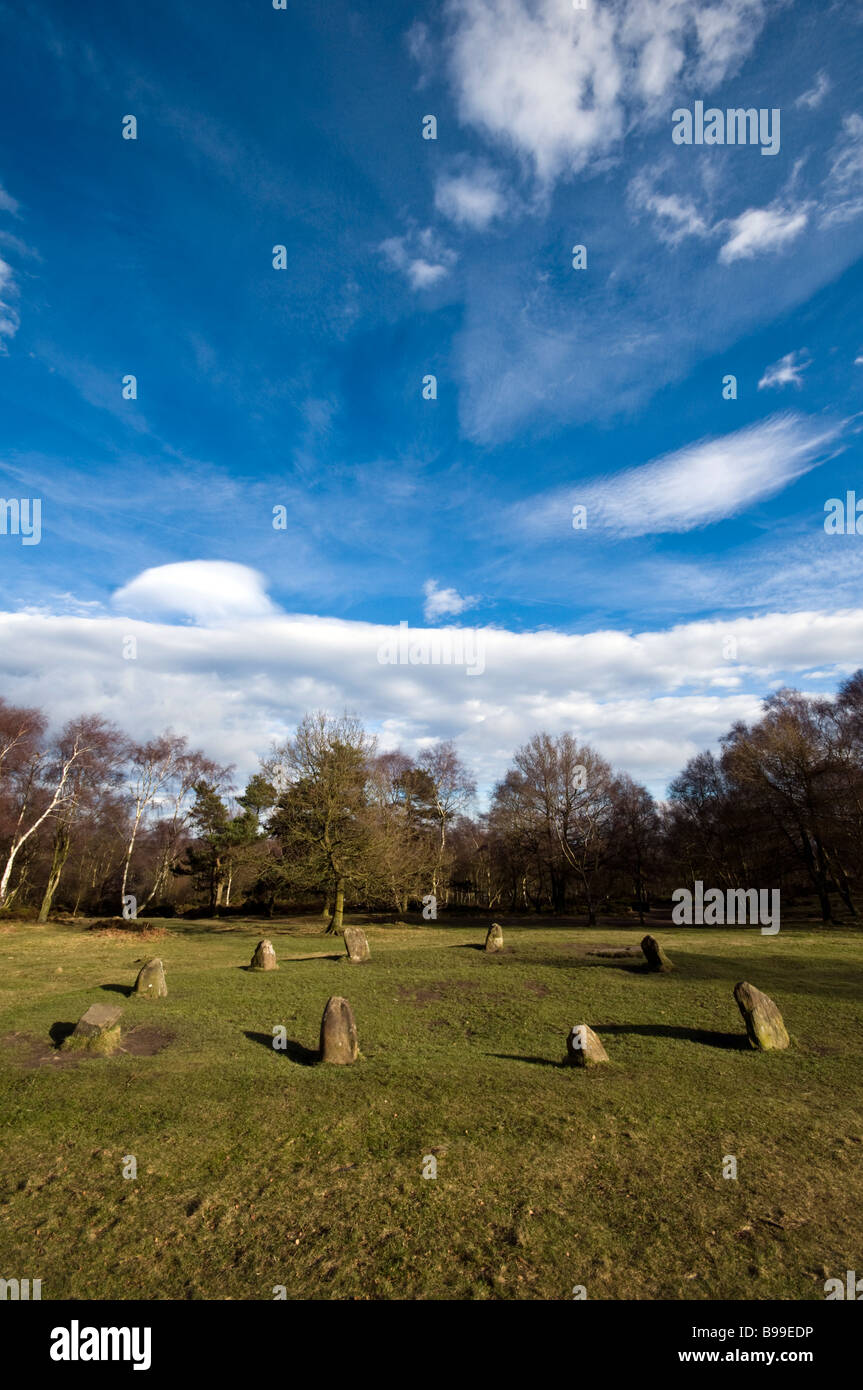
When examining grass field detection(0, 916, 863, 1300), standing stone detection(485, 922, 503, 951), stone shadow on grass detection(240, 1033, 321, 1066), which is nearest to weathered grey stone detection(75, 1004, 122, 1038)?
grass field detection(0, 916, 863, 1300)

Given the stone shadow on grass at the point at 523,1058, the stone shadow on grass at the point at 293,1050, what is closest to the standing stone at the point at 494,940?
the stone shadow on grass at the point at 523,1058

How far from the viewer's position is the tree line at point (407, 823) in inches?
→ 1271

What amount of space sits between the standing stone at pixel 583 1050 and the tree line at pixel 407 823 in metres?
20.6

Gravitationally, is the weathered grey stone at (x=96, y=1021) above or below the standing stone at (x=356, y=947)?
above

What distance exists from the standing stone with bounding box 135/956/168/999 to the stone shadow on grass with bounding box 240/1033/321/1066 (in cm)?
455

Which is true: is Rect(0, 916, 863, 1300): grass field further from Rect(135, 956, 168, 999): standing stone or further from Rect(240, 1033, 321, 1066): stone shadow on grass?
Rect(135, 956, 168, 999): standing stone

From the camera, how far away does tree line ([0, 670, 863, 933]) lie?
3228cm

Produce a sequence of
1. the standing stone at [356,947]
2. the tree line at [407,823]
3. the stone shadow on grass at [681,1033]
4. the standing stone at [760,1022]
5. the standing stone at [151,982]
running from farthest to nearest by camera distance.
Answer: the tree line at [407,823]
the standing stone at [356,947]
the standing stone at [151,982]
the stone shadow on grass at [681,1033]
the standing stone at [760,1022]

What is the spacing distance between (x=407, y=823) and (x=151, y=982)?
28.9 m

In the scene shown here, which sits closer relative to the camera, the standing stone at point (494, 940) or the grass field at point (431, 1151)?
the grass field at point (431, 1151)

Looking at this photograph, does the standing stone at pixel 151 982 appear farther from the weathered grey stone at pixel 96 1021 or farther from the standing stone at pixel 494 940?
the standing stone at pixel 494 940

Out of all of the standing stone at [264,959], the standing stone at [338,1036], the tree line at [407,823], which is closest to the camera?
the standing stone at [338,1036]
